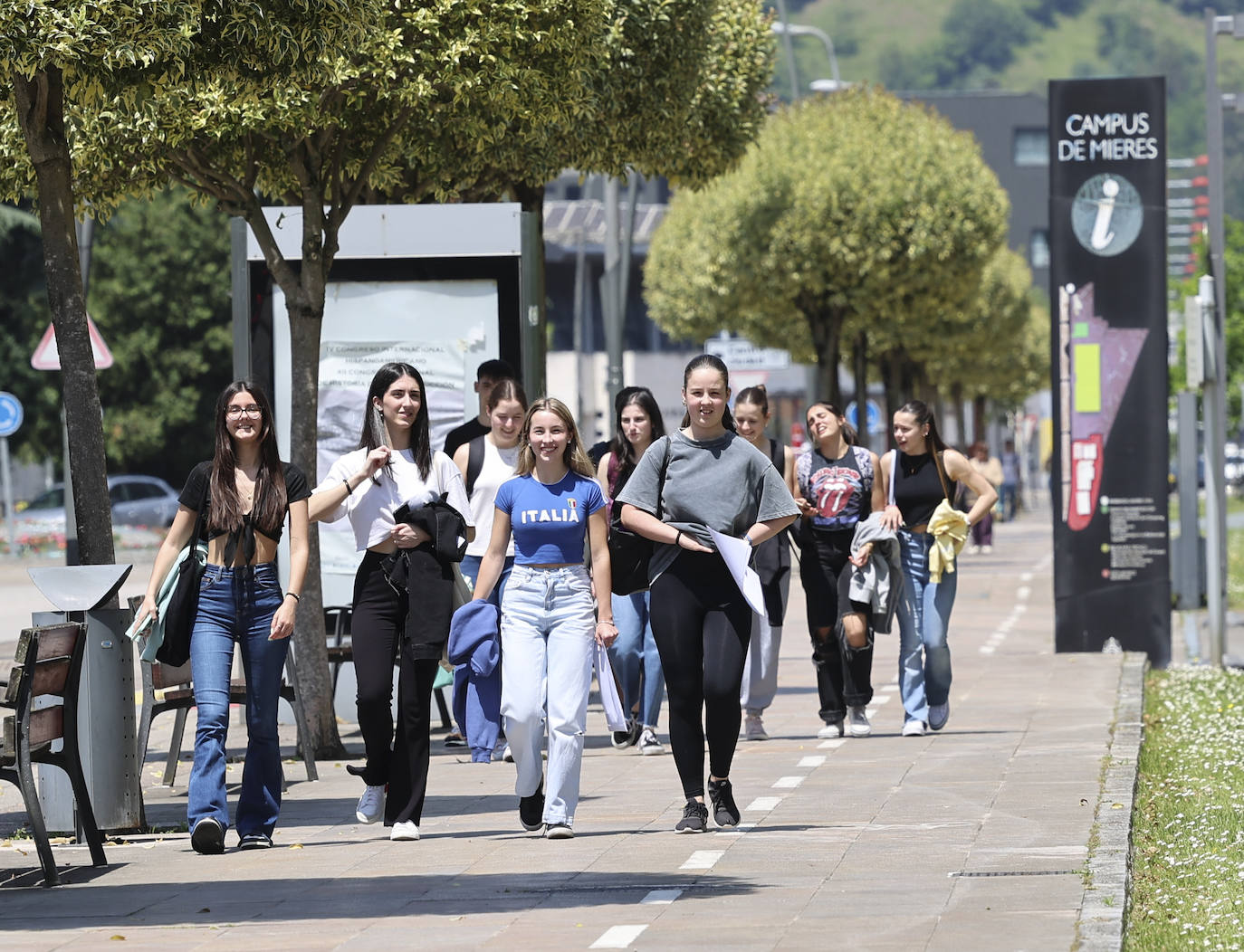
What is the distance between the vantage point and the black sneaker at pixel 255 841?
8672 millimetres

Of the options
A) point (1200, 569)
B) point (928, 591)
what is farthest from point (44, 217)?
point (1200, 569)

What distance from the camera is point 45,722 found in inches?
324

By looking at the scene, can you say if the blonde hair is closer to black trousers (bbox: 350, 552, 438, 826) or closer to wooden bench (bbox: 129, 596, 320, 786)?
black trousers (bbox: 350, 552, 438, 826)

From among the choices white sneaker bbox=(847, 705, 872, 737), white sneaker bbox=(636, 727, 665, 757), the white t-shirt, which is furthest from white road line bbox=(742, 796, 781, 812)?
white sneaker bbox=(847, 705, 872, 737)

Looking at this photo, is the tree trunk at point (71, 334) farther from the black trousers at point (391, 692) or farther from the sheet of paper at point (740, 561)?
the sheet of paper at point (740, 561)

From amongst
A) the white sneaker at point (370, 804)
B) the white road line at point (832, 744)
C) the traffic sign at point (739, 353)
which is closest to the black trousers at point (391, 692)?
the white sneaker at point (370, 804)

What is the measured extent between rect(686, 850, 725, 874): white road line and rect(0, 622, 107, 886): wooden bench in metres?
2.15

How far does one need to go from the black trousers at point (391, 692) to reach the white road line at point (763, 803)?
1483mm

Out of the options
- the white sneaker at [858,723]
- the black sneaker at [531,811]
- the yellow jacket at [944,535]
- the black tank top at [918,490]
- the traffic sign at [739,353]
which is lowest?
the white sneaker at [858,723]

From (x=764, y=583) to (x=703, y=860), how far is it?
3.68 metres

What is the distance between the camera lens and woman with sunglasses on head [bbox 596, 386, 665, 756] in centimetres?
1146

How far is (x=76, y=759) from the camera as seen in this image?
27.4 feet

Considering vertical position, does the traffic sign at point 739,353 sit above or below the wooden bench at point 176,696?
above

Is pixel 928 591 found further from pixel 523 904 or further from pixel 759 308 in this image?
pixel 759 308
